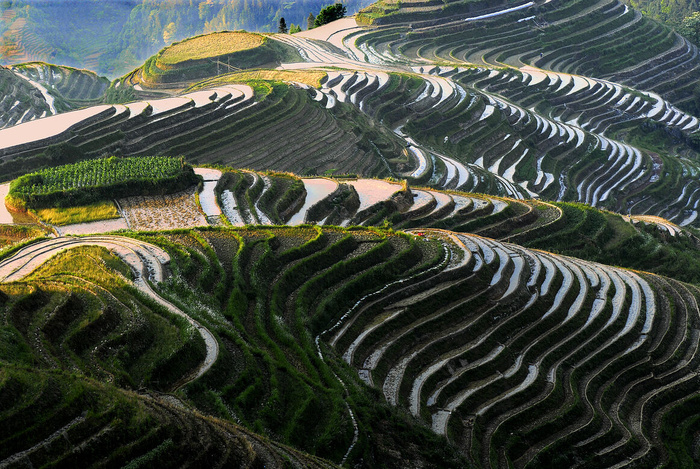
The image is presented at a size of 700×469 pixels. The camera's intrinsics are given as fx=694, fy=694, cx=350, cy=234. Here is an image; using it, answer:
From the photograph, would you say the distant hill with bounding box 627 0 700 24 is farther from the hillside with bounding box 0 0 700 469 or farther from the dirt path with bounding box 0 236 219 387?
the dirt path with bounding box 0 236 219 387

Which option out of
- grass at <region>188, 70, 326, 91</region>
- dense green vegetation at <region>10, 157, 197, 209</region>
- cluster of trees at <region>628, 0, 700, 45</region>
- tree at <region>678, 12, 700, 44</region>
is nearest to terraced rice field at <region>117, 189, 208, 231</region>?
dense green vegetation at <region>10, 157, 197, 209</region>

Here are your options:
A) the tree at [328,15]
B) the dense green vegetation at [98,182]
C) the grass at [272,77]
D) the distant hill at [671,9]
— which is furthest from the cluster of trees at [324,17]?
the dense green vegetation at [98,182]

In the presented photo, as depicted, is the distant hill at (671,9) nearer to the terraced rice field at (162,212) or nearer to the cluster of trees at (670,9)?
the cluster of trees at (670,9)

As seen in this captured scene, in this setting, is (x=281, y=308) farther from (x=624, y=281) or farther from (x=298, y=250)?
(x=624, y=281)

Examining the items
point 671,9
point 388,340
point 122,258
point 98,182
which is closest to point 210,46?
point 98,182

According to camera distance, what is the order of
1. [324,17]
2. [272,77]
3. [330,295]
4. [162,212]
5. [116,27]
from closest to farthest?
1. [330,295]
2. [162,212]
3. [272,77]
4. [324,17]
5. [116,27]

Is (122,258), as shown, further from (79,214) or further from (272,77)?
(272,77)

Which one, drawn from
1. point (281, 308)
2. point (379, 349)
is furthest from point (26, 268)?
point (379, 349)
